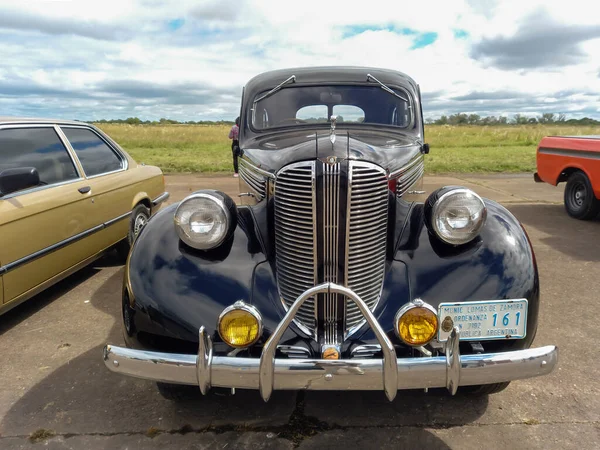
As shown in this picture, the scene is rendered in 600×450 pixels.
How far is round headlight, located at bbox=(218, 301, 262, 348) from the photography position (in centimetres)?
219

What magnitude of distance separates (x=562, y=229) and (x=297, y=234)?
584 centimetres

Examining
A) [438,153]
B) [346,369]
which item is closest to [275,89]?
Result: [346,369]

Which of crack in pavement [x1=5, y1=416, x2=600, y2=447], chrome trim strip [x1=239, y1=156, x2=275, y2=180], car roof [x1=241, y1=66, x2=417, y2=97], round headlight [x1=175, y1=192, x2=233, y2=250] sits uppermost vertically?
car roof [x1=241, y1=66, x2=417, y2=97]

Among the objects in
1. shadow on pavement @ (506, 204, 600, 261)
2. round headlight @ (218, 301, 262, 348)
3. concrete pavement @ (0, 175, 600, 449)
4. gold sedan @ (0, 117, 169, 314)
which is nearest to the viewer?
round headlight @ (218, 301, 262, 348)

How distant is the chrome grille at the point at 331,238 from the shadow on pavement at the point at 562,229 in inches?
166

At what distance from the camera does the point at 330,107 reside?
4.16 meters

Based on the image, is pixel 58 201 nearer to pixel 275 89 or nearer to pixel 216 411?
pixel 275 89

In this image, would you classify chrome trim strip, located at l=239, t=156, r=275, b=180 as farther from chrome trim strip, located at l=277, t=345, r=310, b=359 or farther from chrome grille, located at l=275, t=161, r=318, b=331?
chrome trim strip, located at l=277, t=345, r=310, b=359

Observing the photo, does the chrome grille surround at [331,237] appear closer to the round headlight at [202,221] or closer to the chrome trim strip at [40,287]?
the round headlight at [202,221]

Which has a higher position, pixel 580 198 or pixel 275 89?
pixel 275 89

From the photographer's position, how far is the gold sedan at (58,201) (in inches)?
139

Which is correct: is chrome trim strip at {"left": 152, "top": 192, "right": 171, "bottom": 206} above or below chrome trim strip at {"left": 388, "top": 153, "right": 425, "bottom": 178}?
below

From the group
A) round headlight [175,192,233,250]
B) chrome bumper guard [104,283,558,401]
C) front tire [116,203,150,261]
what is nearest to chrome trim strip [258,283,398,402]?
chrome bumper guard [104,283,558,401]

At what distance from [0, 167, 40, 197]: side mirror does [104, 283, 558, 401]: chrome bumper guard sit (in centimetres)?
220
